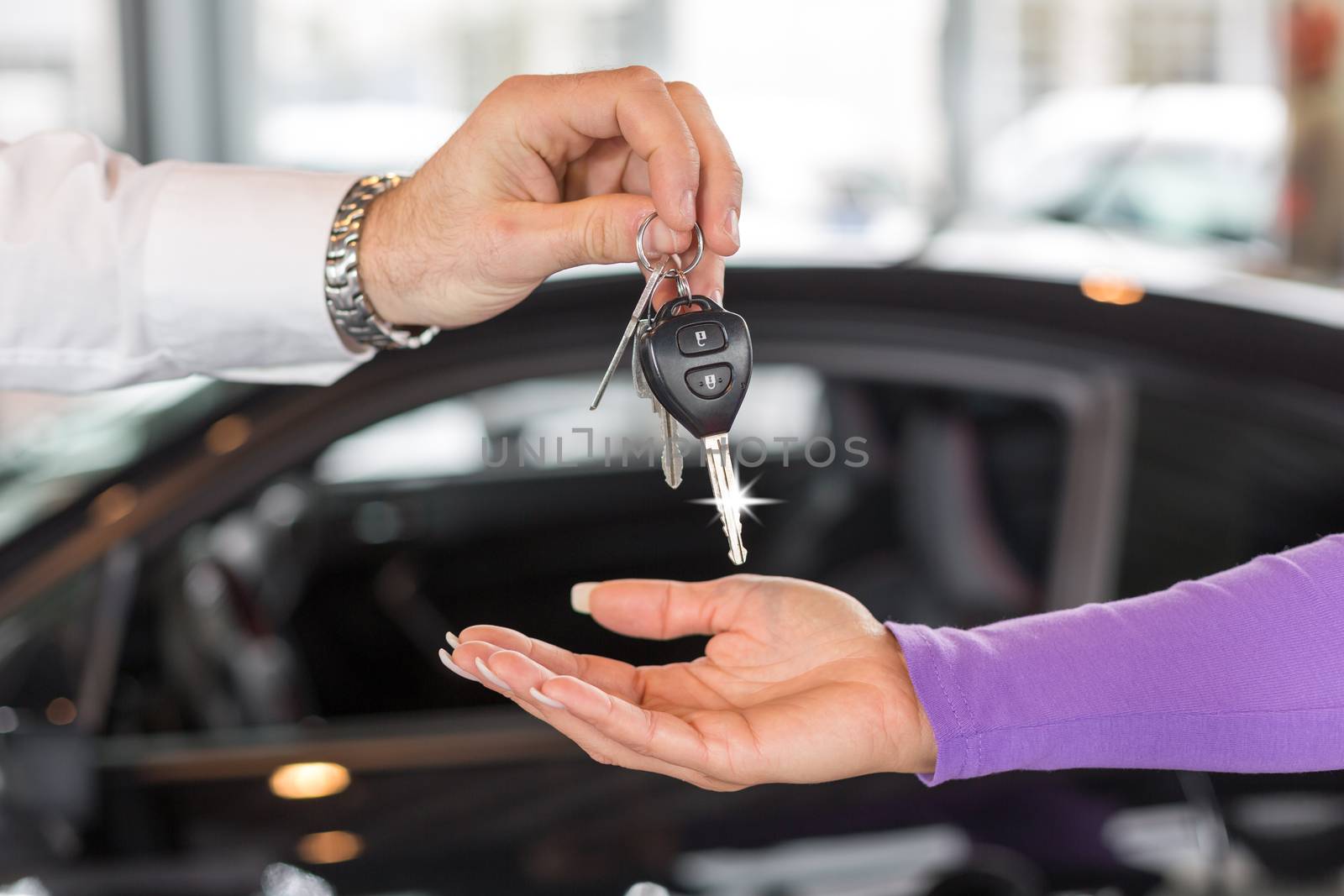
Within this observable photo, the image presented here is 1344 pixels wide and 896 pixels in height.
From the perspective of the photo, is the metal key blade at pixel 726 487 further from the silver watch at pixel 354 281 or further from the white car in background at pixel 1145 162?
the white car in background at pixel 1145 162

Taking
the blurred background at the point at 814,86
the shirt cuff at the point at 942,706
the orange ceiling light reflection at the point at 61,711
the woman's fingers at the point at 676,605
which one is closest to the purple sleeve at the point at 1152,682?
the shirt cuff at the point at 942,706

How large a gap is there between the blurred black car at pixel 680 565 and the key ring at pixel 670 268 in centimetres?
30

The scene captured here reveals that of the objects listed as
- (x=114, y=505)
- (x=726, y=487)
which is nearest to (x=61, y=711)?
(x=114, y=505)

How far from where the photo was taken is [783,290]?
4.76 feet

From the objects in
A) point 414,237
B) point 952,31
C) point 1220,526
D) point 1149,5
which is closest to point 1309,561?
point 1220,526

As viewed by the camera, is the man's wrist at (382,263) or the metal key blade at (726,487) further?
the man's wrist at (382,263)

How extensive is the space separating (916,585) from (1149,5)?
20.0ft

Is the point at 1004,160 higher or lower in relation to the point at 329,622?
higher

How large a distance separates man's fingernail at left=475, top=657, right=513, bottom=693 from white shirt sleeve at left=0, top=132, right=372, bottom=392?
1.29ft

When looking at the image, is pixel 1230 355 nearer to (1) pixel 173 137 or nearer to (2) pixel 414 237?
(2) pixel 414 237

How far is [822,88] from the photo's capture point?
6418mm

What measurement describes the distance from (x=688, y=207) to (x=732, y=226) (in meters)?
0.03

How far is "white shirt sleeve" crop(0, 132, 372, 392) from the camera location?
97 cm

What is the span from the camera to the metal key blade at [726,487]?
0.69 meters
